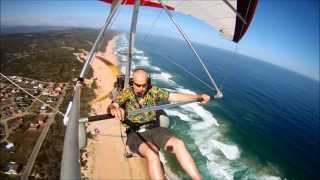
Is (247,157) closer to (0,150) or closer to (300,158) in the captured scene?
(300,158)

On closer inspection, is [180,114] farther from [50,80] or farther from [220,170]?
[50,80]

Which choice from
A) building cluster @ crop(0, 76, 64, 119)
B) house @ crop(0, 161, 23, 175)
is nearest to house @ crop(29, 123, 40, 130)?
building cluster @ crop(0, 76, 64, 119)

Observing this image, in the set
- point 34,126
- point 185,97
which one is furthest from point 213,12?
point 34,126

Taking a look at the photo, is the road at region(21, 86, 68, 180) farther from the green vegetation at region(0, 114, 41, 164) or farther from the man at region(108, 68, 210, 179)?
the man at region(108, 68, 210, 179)

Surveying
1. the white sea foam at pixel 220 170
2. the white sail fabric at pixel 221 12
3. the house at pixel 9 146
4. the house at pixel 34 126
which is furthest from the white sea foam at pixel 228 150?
the white sail fabric at pixel 221 12

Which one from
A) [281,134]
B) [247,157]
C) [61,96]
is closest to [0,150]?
[61,96]

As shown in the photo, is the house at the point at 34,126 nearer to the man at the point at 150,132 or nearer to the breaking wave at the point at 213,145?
the breaking wave at the point at 213,145
